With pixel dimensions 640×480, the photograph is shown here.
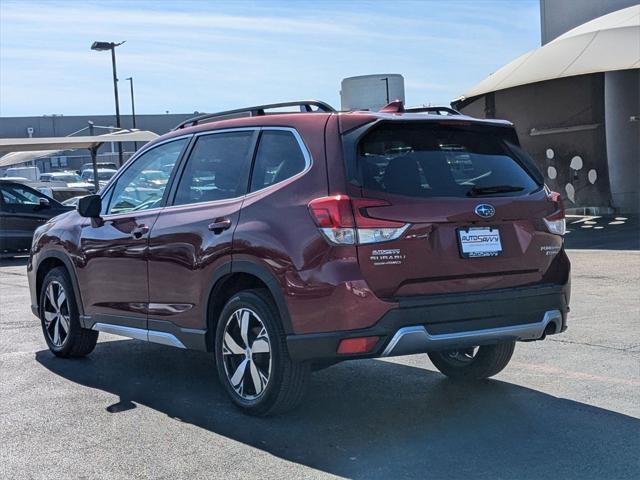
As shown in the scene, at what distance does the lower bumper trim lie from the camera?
15.9 ft

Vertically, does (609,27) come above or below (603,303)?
above

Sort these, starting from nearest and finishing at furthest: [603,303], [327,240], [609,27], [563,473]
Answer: [563,473], [327,240], [603,303], [609,27]

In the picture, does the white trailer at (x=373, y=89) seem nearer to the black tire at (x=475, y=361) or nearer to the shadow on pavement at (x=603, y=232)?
the shadow on pavement at (x=603, y=232)

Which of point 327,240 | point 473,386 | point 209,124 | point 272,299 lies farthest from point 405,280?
point 209,124

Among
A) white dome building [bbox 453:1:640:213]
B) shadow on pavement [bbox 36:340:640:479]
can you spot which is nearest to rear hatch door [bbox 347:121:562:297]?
shadow on pavement [bbox 36:340:640:479]

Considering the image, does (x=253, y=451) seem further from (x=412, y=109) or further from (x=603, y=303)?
(x=603, y=303)

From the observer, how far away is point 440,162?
5.27 metres

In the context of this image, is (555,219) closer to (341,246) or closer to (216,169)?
(341,246)

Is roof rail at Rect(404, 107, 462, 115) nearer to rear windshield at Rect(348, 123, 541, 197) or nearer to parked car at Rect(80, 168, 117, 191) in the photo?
rear windshield at Rect(348, 123, 541, 197)

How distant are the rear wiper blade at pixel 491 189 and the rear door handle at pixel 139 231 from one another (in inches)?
94.2

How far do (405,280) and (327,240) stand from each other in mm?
495

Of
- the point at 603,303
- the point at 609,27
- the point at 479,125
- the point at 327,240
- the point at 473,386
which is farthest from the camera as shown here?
the point at 609,27

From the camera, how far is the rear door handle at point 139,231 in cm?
625

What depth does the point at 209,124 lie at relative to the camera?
6.20 m
